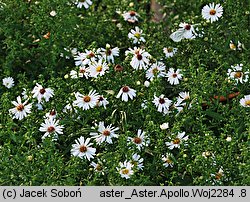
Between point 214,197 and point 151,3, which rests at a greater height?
point 151,3

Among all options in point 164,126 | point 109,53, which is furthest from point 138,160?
point 109,53

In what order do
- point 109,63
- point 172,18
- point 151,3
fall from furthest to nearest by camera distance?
point 151,3
point 172,18
point 109,63

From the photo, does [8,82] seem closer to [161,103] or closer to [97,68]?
[97,68]

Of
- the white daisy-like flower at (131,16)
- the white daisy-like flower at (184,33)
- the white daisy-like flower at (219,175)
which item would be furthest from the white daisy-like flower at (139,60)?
the white daisy-like flower at (219,175)

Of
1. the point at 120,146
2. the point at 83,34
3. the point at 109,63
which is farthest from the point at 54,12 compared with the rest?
the point at 120,146

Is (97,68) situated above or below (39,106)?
above

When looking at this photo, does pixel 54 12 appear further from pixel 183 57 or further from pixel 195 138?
pixel 195 138

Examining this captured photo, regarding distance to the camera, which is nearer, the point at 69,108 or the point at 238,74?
the point at 69,108
